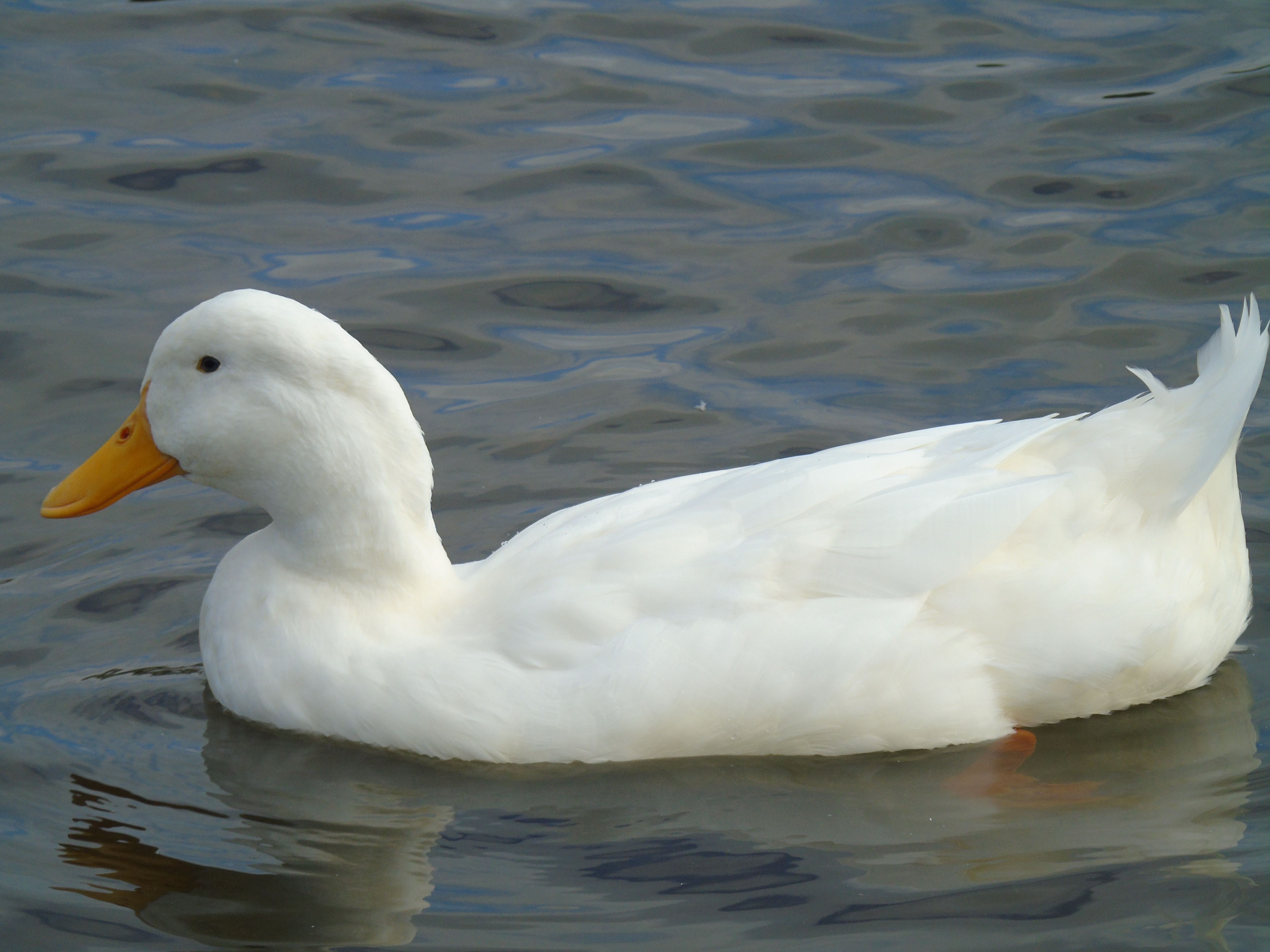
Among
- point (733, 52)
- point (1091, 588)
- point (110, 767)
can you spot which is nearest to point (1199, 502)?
point (1091, 588)

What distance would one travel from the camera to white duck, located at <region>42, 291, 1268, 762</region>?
4062mm

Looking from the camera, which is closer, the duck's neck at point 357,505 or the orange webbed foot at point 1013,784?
the orange webbed foot at point 1013,784

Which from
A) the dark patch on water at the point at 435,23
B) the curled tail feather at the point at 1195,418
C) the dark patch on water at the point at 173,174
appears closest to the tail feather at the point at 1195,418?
the curled tail feather at the point at 1195,418

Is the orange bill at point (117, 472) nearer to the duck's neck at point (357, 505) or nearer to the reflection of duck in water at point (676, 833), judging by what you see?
the duck's neck at point (357, 505)

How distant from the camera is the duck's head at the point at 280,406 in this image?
166 inches

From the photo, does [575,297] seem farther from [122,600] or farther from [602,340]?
[122,600]

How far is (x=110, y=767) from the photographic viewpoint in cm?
432

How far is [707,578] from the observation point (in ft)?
13.5

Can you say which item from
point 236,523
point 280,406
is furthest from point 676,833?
point 236,523

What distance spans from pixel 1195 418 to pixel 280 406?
8.59ft

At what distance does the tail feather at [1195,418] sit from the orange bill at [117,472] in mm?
2787

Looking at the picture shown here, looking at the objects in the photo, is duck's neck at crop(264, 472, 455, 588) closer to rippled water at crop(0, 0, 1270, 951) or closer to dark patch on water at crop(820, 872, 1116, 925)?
rippled water at crop(0, 0, 1270, 951)

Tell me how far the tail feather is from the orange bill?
279 centimetres

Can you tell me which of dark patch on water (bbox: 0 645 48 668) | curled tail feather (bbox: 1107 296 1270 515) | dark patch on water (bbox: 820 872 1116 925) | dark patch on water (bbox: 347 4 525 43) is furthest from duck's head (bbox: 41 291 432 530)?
dark patch on water (bbox: 347 4 525 43)
